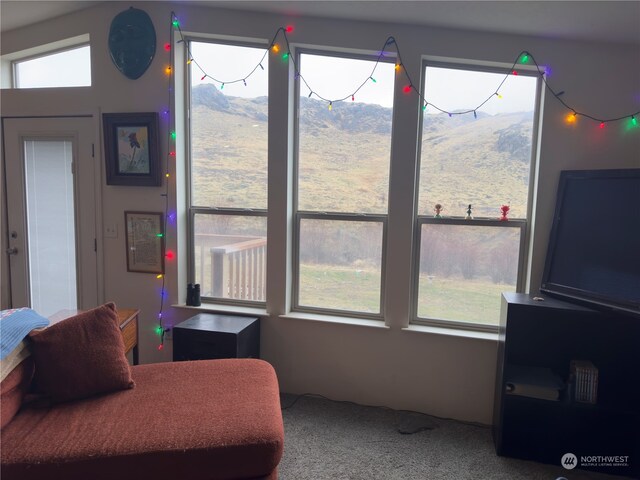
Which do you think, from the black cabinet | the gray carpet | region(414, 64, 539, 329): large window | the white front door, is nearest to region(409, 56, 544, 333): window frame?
region(414, 64, 539, 329): large window

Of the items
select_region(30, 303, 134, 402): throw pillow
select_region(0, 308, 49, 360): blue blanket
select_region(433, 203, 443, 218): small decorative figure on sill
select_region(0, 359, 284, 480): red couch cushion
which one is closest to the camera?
select_region(0, 359, 284, 480): red couch cushion

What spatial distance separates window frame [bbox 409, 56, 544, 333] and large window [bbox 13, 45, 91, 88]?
8.17 ft

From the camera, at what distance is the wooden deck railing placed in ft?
9.46

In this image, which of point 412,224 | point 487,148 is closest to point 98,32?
point 412,224

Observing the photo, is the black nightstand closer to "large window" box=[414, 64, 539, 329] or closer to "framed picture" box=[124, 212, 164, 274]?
"framed picture" box=[124, 212, 164, 274]

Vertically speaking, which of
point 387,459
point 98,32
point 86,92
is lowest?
point 387,459

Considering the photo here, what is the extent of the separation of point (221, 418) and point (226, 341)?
76 centimetres

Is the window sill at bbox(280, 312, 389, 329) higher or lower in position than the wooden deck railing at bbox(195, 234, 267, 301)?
lower

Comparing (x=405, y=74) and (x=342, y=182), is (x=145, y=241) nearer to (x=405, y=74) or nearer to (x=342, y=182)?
(x=342, y=182)

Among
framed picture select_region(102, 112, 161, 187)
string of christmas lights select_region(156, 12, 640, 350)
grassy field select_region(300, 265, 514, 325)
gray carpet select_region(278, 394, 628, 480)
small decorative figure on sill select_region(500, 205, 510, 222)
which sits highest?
string of christmas lights select_region(156, 12, 640, 350)

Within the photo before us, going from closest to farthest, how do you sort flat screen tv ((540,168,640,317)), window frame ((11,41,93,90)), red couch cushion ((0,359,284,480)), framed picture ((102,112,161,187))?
red couch cushion ((0,359,284,480)) < flat screen tv ((540,168,640,317)) < framed picture ((102,112,161,187)) < window frame ((11,41,93,90))

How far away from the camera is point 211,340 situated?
2.43 m

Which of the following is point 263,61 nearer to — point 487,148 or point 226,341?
point 487,148

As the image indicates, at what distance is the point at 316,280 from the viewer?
2.85m
